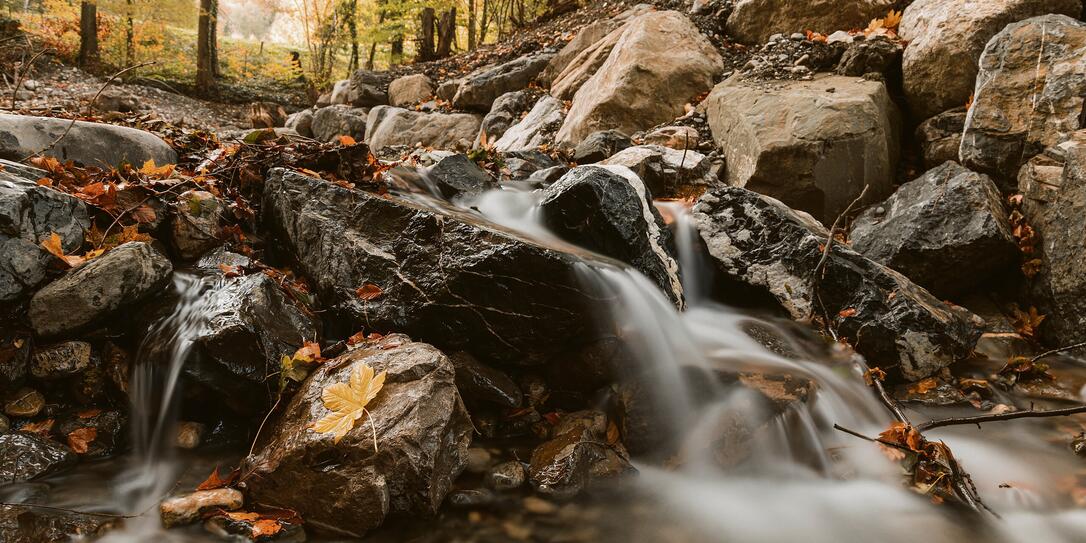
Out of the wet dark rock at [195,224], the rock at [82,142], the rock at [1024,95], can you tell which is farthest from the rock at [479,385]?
the rock at [1024,95]

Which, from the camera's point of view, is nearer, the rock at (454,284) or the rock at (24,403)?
the rock at (24,403)

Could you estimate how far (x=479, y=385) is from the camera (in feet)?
9.89

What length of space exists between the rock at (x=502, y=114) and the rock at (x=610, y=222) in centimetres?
608

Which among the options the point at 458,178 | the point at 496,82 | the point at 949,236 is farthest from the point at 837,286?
the point at 496,82

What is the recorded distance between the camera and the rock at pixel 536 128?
8473 millimetres

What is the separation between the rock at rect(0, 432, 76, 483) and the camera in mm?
2242

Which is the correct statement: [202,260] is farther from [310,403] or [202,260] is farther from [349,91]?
[349,91]

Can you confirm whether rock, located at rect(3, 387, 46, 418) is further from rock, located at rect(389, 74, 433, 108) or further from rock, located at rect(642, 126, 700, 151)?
rock, located at rect(389, 74, 433, 108)

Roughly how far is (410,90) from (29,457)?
11851 mm

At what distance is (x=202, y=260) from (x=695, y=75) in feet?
23.4

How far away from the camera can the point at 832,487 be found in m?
2.66

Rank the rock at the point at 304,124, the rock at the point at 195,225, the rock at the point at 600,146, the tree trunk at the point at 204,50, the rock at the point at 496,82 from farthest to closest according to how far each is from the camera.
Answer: the tree trunk at the point at 204,50 < the rock at the point at 304,124 < the rock at the point at 496,82 < the rock at the point at 600,146 < the rock at the point at 195,225

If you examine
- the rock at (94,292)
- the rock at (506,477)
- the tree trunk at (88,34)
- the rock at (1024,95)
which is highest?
the tree trunk at (88,34)

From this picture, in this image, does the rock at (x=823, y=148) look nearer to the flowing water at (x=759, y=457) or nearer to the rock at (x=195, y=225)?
the flowing water at (x=759, y=457)
